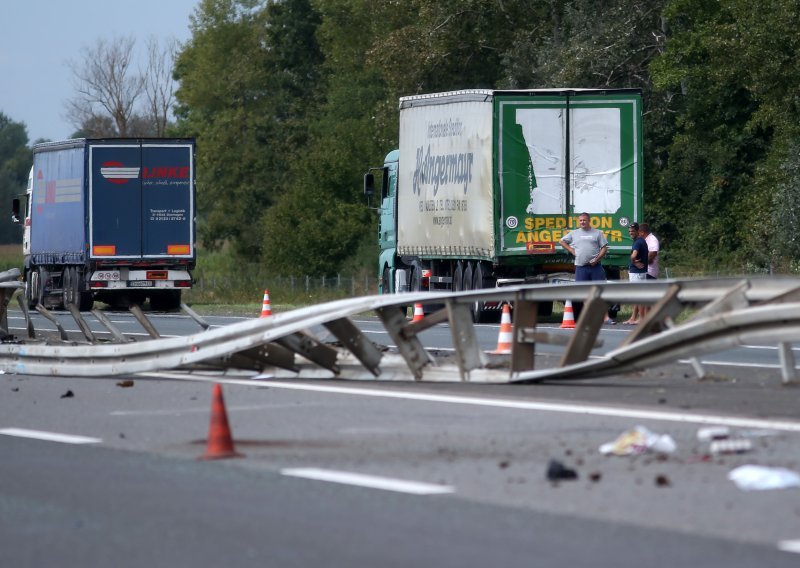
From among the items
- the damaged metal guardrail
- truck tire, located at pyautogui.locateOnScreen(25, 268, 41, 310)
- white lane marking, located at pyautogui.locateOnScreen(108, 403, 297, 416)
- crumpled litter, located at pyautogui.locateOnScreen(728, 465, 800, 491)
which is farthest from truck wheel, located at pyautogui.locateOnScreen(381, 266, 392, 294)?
crumpled litter, located at pyautogui.locateOnScreen(728, 465, 800, 491)

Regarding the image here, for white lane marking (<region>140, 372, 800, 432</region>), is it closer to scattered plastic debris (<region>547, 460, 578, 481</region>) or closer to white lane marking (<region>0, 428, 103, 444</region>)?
scattered plastic debris (<region>547, 460, 578, 481</region>)

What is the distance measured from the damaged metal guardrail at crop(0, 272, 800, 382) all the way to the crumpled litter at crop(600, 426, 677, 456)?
2.95m

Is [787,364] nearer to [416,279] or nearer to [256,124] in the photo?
[416,279]

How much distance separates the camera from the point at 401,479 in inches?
336

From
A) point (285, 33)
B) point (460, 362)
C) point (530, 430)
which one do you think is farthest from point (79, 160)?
point (285, 33)

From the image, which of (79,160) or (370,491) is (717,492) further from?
(79,160)

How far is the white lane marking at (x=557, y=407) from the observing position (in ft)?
34.6

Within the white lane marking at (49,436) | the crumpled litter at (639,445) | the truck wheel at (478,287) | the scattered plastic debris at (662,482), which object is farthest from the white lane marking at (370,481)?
the truck wheel at (478,287)

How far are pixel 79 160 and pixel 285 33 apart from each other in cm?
5157

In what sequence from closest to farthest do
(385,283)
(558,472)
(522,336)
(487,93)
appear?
(558,472), (522,336), (487,93), (385,283)

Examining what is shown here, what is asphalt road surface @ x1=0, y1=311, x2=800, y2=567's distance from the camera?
6750 mm

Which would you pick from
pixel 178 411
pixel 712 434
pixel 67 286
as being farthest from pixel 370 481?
pixel 67 286

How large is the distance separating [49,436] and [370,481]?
3468mm

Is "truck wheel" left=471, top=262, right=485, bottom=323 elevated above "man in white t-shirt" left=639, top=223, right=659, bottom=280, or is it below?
below
